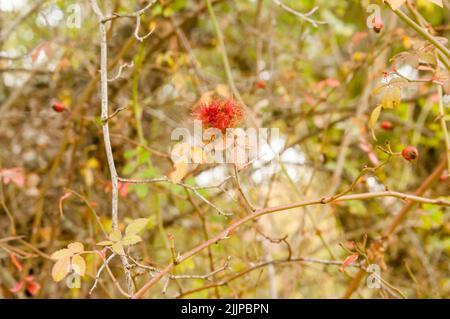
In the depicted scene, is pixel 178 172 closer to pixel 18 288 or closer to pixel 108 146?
pixel 108 146

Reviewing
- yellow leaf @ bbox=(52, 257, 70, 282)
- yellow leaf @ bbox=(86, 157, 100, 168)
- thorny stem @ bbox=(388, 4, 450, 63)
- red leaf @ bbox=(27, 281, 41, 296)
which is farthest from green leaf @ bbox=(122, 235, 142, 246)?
yellow leaf @ bbox=(86, 157, 100, 168)

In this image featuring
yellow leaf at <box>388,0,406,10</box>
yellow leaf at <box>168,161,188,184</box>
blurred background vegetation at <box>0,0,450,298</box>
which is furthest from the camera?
blurred background vegetation at <box>0,0,450,298</box>

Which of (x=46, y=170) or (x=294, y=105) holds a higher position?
(x=294, y=105)

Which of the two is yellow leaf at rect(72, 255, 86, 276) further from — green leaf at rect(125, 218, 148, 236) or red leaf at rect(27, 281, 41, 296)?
red leaf at rect(27, 281, 41, 296)

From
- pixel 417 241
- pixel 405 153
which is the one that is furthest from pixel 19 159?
pixel 417 241

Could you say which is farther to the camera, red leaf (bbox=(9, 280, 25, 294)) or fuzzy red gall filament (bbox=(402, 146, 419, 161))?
red leaf (bbox=(9, 280, 25, 294))

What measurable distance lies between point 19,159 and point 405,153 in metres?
1.79

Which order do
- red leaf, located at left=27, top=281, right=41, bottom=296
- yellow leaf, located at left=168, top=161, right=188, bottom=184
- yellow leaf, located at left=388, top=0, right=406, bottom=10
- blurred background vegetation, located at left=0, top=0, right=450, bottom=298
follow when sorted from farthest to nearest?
blurred background vegetation, located at left=0, top=0, right=450, bottom=298 → red leaf, located at left=27, top=281, right=41, bottom=296 → yellow leaf, located at left=168, top=161, right=188, bottom=184 → yellow leaf, located at left=388, top=0, right=406, bottom=10

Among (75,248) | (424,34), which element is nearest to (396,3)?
(424,34)

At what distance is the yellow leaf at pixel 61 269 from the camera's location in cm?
96

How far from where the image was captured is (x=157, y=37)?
239 centimetres

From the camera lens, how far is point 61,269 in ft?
3.20

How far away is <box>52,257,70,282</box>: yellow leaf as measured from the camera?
0.96 metres
